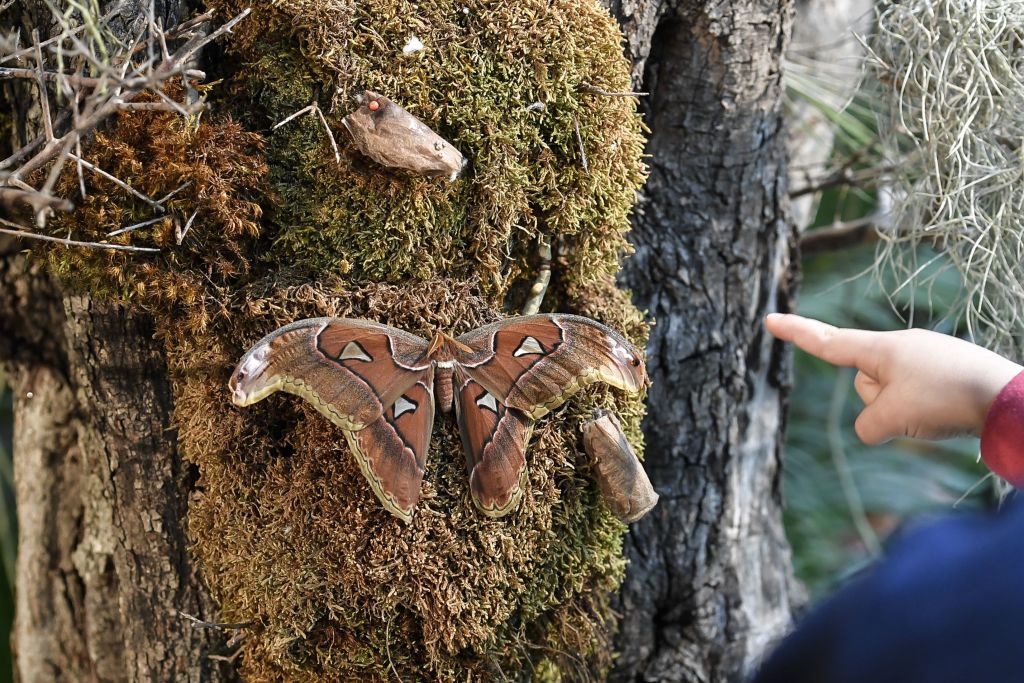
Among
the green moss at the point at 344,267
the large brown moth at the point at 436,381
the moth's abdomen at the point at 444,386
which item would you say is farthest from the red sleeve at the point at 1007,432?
the moth's abdomen at the point at 444,386

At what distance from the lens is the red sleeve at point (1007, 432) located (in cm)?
109

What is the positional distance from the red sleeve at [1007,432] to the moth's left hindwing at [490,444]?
0.64 meters

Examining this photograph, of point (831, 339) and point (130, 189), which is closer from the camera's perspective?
point (130, 189)

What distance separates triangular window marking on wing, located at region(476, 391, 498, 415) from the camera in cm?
119

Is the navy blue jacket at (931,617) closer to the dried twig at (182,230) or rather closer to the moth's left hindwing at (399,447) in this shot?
the moth's left hindwing at (399,447)

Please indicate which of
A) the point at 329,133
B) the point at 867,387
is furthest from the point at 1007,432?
the point at 329,133

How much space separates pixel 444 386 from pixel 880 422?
0.67m

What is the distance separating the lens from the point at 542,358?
3.92ft

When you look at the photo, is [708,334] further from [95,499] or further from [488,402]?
[95,499]

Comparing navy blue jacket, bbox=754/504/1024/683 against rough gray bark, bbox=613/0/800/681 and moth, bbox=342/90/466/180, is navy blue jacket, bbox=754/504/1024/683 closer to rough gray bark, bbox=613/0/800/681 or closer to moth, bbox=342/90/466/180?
moth, bbox=342/90/466/180

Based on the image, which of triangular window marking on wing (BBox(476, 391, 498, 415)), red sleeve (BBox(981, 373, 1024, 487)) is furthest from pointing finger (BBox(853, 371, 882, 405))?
triangular window marking on wing (BBox(476, 391, 498, 415))

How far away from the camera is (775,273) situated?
5.95ft

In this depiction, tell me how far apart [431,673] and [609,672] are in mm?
605

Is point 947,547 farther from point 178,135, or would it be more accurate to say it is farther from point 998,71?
point 998,71
